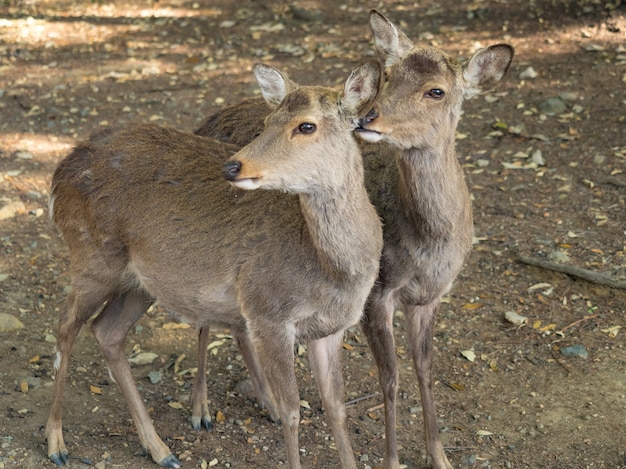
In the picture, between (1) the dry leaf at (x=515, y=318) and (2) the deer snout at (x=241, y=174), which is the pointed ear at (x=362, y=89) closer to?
(2) the deer snout at (x=241, y=174)

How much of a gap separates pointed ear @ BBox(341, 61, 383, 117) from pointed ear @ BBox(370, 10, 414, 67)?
2.98 feet

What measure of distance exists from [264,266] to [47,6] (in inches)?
333

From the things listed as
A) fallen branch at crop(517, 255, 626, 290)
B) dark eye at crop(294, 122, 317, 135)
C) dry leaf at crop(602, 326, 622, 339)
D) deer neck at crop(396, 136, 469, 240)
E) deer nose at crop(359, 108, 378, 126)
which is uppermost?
dark eye at crop(294, 122, 317, 135)

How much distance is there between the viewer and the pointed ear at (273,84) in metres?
4.46

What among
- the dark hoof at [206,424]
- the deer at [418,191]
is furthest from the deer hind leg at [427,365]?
the dark hoof at [206,424]

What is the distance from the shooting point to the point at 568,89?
8766mm

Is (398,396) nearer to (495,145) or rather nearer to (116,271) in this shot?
(116,271)

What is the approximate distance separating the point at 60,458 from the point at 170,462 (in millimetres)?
557

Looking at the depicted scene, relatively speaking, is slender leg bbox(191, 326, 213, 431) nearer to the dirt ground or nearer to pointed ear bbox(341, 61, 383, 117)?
the dirt ground

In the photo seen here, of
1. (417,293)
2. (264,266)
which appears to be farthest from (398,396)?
(264,266)

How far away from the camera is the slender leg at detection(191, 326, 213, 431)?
209 inches

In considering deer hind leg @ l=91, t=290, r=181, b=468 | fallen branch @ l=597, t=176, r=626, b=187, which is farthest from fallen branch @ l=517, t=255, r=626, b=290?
deer hind leg @ l=91, t=290, r=181, b=468

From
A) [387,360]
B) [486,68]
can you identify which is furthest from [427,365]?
[486,68]

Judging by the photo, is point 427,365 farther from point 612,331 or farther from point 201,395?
point 612,331
